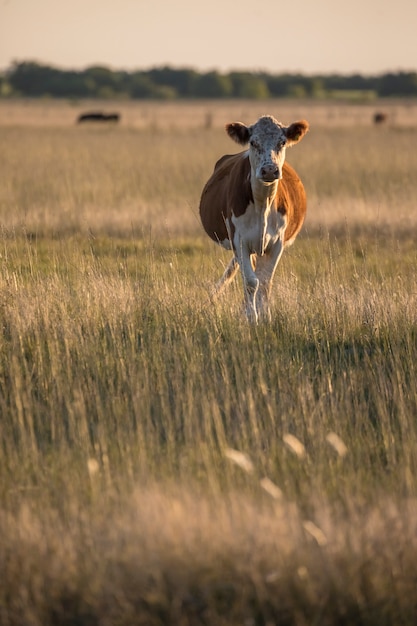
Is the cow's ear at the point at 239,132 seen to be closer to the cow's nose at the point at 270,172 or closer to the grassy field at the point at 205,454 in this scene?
the cow's nose at the point at 270,172

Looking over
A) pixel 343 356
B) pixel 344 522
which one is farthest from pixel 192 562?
pixel 343 356

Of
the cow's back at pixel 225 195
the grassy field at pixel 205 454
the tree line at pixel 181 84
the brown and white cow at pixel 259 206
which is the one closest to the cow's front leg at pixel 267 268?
the brown and white cow at pixel 259 206

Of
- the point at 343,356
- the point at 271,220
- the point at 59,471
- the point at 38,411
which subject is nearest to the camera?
the point at 59,471

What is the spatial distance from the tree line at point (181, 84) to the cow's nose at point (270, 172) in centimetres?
11190

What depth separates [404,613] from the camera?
4.09m

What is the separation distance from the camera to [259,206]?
8492 millimetres

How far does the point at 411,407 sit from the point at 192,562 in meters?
2.28

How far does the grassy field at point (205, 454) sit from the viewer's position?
411cm

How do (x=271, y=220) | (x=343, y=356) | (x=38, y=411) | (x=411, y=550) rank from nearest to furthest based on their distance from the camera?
(x=411, y=550)
(x=38, y=411)
(x=343, y=356)
(x=271, y=220)

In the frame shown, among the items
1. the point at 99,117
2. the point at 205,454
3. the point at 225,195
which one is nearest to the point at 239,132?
the point at 225,195

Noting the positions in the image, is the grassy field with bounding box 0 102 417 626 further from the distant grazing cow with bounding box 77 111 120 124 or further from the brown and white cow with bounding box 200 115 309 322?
the distant grazing cow with bounding box 77 111 120 124

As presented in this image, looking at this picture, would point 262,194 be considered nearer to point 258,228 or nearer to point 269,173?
point 258,228

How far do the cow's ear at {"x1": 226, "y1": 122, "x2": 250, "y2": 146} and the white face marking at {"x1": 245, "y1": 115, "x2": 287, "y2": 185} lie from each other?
52 millimetres

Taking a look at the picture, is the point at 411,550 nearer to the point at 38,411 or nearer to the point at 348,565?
the point at 348,565
